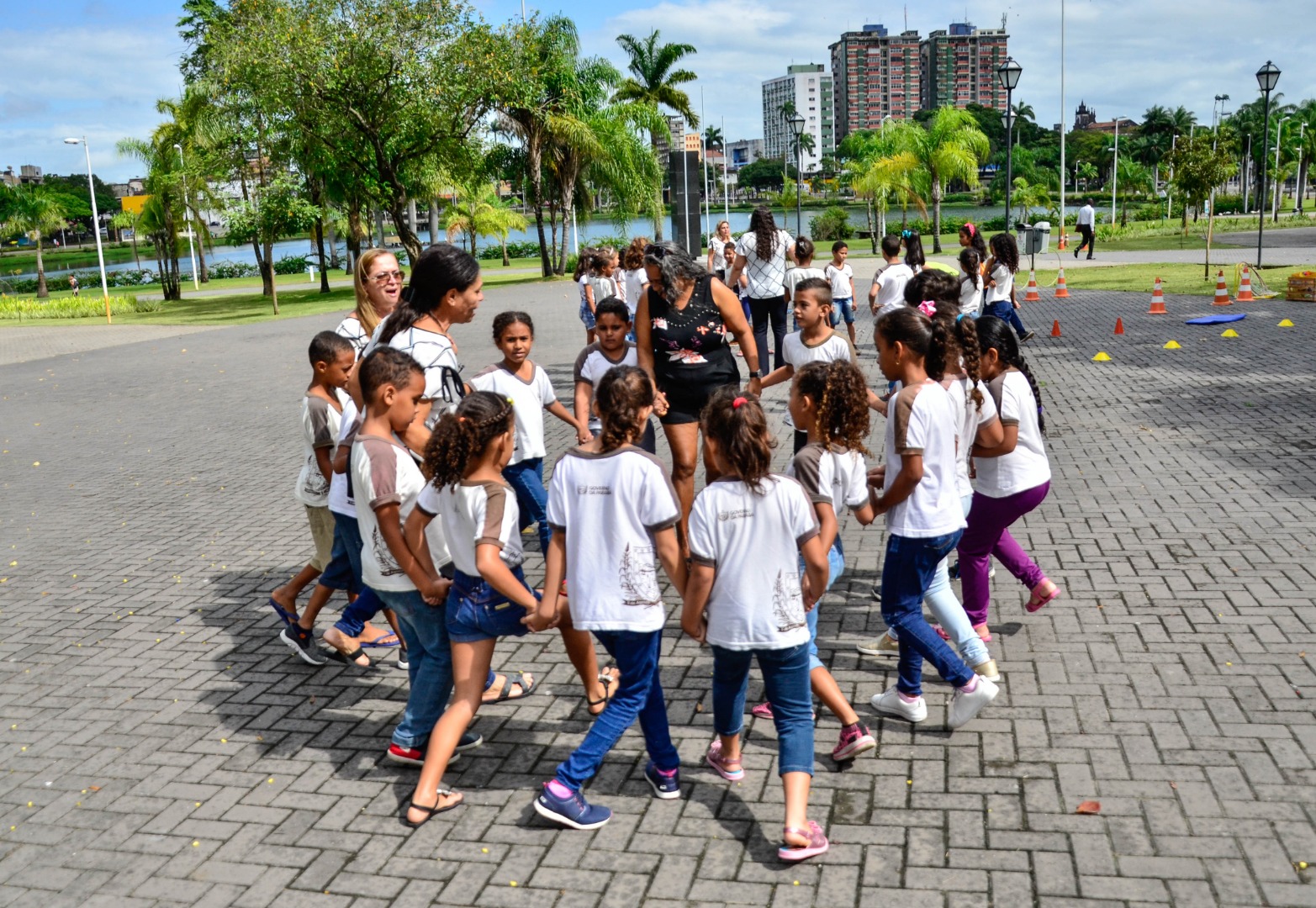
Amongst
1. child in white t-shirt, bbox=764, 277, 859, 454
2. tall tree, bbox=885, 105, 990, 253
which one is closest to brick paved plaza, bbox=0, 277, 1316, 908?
child in white t-shirt, bbox=764, 277, 859, 454

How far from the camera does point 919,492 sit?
14.8 feet

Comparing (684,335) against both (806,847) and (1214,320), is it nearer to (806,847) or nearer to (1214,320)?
(806,847)

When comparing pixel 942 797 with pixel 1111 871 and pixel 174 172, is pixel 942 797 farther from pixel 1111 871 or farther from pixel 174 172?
pixel 174 172

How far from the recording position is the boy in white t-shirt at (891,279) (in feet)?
37.7

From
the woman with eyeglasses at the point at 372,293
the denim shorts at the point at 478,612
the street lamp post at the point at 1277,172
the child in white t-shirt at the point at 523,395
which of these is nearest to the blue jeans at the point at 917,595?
the denim shorts at the point at 478,612

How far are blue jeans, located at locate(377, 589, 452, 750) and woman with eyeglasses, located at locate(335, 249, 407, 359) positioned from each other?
187 centimetres

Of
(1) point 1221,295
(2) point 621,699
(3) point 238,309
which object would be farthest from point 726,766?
(3) point 238,309

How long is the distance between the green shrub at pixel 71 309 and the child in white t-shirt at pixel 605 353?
32.3 metres

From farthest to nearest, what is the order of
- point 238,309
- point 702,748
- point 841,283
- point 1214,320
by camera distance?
1. point 238,309
2. point 1214,320
3. point 841,283
4. point 702,748

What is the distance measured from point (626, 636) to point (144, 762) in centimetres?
244

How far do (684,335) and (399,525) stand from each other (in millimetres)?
2492

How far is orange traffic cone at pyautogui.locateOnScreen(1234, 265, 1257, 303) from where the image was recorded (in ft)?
66.1

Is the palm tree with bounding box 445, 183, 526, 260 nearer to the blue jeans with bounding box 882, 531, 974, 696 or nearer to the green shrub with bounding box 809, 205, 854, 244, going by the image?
the green shrub with bounding box 809, 205, 854, 244

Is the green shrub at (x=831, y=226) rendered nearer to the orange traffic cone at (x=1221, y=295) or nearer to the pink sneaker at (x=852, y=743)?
the orange traffic cone at (x=1221, y=295)
